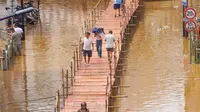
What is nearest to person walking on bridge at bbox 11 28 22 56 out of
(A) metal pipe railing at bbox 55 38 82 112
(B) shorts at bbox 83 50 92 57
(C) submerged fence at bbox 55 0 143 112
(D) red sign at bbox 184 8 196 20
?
(C) submerged fence at bbox 55 0 143 112

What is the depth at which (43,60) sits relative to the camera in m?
32.0

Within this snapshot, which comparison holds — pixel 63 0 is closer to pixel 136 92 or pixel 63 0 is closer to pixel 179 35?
pixel 179 35

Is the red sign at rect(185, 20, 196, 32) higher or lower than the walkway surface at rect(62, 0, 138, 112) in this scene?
higher

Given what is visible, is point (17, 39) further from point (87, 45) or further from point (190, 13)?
point (190, 13)

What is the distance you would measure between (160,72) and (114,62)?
6.85ft

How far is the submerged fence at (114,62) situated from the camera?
24414mm

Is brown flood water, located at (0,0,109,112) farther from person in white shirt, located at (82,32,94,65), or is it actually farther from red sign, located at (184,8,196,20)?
red sign, located at (184,8,196,20)

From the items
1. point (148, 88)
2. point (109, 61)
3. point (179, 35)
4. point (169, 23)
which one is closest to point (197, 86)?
point (148, 88)

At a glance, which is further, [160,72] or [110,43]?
[160,72]

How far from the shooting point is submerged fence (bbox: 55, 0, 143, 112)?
80.1 feet

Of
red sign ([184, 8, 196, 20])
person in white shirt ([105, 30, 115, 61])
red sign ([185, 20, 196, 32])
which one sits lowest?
person in white shirt ([105, 30, 115, 61])

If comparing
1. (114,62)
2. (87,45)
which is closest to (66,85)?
(87,45)

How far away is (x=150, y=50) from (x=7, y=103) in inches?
402

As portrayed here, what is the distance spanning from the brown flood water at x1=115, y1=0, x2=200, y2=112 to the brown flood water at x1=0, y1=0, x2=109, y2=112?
2.93 metres
